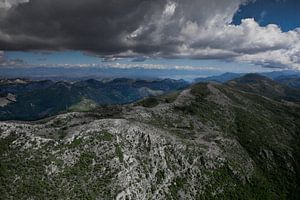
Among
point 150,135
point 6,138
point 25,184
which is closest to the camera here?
point 25,184

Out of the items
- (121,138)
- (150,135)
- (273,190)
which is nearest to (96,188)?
(121,138)

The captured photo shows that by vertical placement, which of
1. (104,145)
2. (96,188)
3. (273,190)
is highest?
(104,145)

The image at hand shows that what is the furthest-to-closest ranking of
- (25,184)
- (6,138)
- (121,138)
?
(121,138) → (6,138) → (25,184)

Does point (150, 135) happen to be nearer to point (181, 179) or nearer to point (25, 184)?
point (181, 179)

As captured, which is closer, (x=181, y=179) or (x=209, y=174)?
(x=181, y=179)

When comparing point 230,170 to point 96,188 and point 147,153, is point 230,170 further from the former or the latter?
point 96,188

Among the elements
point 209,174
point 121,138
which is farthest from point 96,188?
point 209,174

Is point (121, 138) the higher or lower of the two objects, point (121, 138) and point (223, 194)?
the higher

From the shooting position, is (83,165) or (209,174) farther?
(209,174)

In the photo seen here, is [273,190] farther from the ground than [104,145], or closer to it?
closer to it
